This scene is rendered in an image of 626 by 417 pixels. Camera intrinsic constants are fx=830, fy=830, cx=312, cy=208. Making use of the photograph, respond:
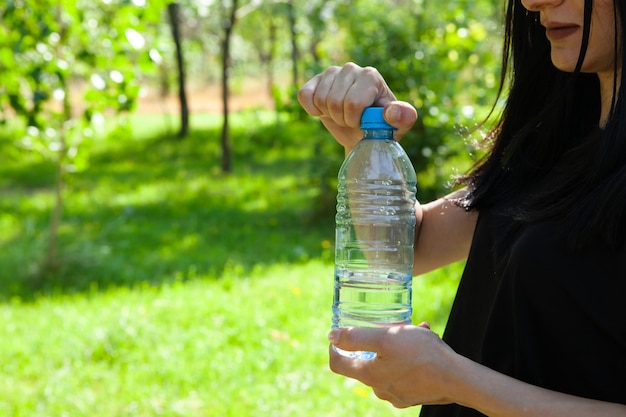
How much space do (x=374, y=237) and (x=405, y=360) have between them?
724mm

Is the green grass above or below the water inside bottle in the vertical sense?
below

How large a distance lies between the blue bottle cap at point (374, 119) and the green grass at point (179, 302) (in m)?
2.71

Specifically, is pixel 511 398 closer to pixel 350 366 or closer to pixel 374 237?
pixel 350 366

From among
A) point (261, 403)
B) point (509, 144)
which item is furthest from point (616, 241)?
point (261, 403)

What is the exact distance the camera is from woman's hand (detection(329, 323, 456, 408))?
1.41 meters

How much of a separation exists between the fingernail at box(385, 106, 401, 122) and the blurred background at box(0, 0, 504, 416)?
0.46 metres

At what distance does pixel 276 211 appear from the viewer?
1004 centimetres

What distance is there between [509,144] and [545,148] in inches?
3.5

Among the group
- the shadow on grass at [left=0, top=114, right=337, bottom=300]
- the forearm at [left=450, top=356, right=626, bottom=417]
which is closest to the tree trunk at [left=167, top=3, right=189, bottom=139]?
the shadow on grass at [left=0, top=114, right=337, bottom=300]

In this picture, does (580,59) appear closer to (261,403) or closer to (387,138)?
(387,138)

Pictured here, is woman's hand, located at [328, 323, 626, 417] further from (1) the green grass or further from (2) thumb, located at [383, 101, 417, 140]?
(1) the green grass

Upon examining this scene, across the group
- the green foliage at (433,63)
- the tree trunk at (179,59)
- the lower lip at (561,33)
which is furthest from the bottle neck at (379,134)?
the tree trunk at (179,59)

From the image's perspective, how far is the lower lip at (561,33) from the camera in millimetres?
1563

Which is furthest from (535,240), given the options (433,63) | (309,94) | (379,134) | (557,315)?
(433,63)
